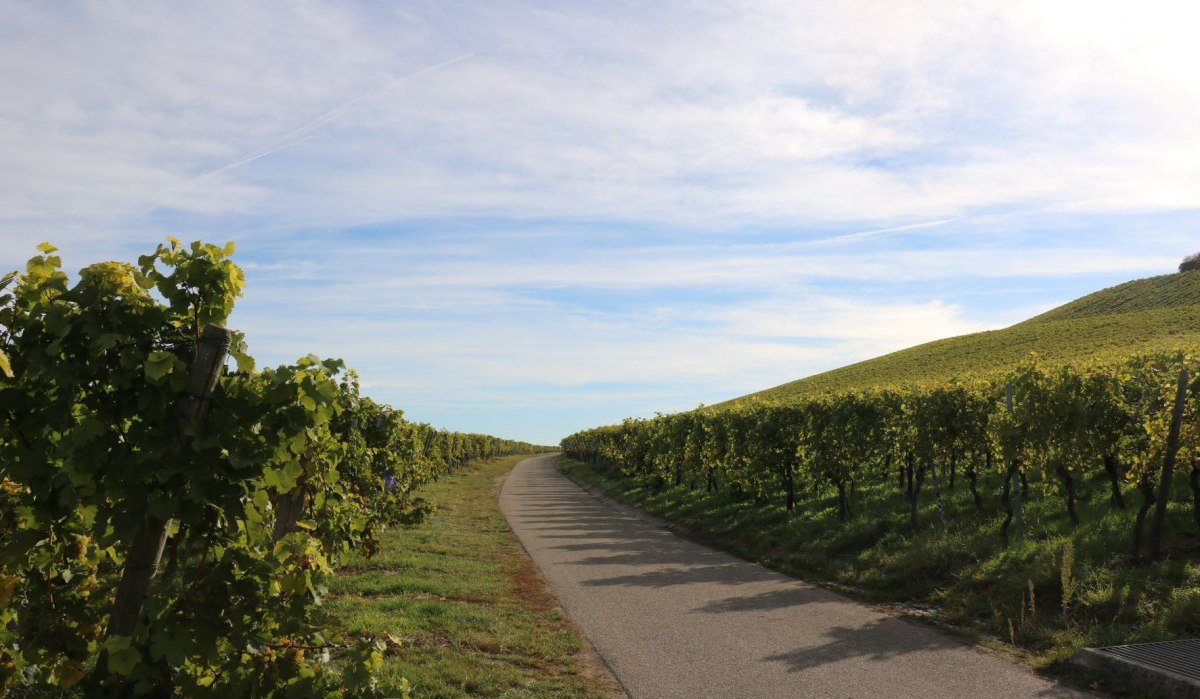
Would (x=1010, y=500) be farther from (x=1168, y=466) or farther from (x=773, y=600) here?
(x=773, y=600)

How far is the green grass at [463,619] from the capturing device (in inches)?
295

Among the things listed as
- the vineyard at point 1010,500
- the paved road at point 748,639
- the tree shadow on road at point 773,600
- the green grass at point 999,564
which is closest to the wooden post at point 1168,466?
the vineyard at point 1010,500

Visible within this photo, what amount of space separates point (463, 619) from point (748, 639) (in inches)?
140

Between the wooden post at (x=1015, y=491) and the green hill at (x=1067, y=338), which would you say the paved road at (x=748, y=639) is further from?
the green hill at (x=1067, y=338)

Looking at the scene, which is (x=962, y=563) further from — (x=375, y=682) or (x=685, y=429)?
(x=685, y=429)

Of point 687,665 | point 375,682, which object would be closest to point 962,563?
point 687,665

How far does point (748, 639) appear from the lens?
9312 mm

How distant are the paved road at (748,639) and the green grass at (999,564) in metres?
0.82

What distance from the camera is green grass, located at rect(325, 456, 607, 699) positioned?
7480 mm

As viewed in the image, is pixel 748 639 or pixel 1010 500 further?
pixel 1010 500

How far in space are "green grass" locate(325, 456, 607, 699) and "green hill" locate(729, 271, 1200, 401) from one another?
44041 millimetres

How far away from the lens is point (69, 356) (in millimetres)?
3730

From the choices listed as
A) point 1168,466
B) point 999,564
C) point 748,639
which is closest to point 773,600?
point 748,639

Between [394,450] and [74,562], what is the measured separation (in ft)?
43.0
